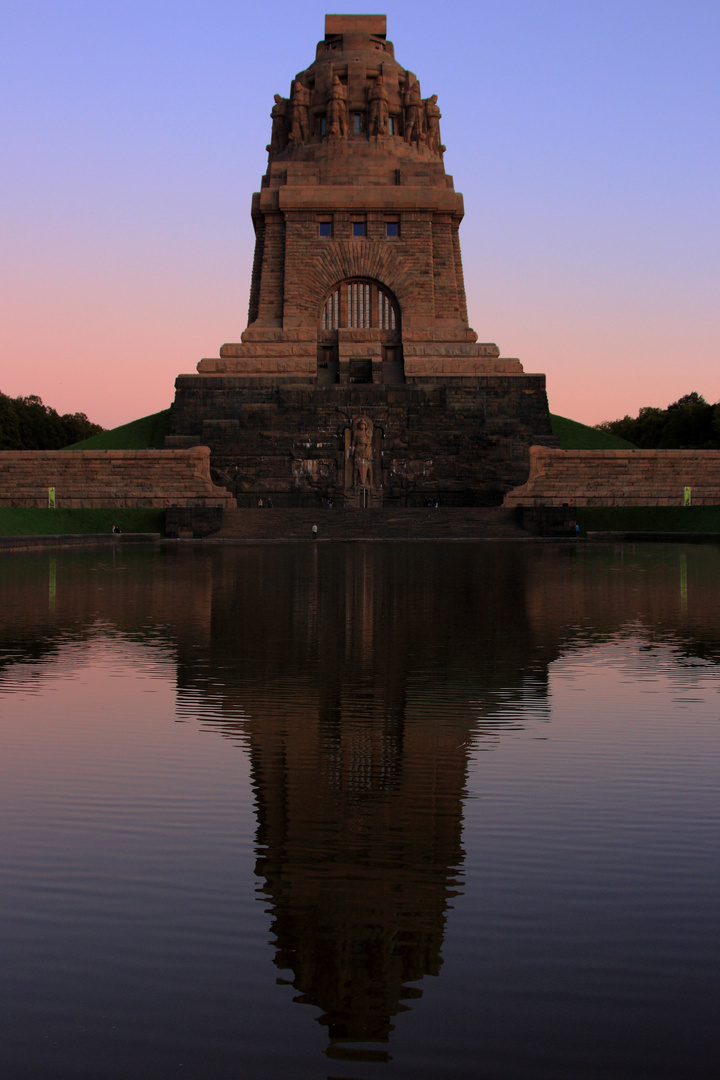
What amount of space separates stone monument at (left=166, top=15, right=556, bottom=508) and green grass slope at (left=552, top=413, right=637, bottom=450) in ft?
16.8

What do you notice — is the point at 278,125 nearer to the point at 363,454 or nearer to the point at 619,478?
the point at 363,454

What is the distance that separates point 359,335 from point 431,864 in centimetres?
5046

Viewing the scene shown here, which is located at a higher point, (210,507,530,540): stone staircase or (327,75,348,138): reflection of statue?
(327,75,348,138): reflection of statue

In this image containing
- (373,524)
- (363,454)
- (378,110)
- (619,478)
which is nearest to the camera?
(373,524)

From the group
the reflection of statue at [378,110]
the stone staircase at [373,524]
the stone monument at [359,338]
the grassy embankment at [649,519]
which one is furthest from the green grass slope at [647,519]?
the reflection of statue at [378,110]

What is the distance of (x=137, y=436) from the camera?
2168 inches

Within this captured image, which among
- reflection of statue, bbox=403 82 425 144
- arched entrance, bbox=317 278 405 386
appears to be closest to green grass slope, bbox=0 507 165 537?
arched entrance, bbox=317 278 405 386

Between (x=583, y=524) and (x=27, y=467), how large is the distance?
19865mm

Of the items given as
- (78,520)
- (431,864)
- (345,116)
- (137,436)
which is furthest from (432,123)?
(431,864)

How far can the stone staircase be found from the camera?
116 feet

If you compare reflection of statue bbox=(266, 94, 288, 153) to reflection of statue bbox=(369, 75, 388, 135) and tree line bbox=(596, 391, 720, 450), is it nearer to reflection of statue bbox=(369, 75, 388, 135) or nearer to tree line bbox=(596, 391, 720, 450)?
reflection of statue bbox=(369, 75, 388, 135)

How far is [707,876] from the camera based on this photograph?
14.1 ft

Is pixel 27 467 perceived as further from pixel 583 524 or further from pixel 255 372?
pixel 583 524

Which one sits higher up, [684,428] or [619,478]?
[684,428]
